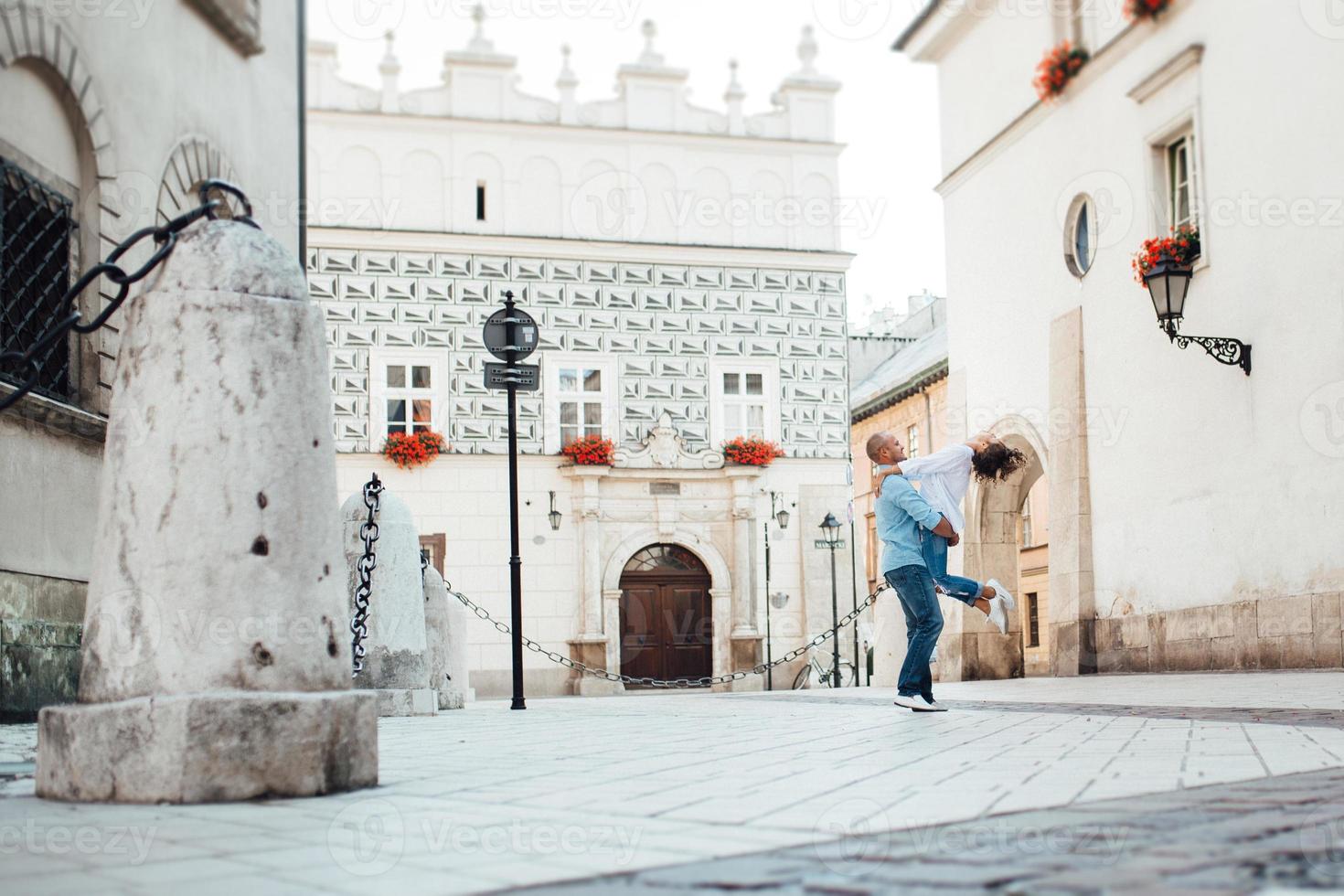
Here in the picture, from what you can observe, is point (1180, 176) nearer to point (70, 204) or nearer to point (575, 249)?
point (70, 204)

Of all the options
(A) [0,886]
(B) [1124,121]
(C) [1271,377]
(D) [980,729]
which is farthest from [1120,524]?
(A) [0,886]

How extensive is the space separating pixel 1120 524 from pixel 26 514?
12.5m

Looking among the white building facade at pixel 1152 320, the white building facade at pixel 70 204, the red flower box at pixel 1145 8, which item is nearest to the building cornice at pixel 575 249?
the white building facade at pixel 1152 320

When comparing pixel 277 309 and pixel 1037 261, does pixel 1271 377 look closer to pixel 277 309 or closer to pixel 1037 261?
pixel 1037 261

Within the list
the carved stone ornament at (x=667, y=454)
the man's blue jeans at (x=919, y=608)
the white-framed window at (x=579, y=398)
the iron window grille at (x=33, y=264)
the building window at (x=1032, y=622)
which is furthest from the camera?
the building window at (x=1032, y=622)

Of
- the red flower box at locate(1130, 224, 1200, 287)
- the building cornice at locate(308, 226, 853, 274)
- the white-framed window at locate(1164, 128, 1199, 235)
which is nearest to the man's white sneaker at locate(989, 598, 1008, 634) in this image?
the red flower box at locate(1130, 224, 1200, 287)

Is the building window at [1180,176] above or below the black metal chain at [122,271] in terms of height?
above

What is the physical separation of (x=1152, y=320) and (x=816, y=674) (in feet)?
44.8

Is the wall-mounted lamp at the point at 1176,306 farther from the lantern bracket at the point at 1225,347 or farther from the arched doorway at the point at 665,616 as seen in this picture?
the arched doorway at the point at 665,616

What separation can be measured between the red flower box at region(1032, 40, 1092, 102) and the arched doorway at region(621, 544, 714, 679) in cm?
1377

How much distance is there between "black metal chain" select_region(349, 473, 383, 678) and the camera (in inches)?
368

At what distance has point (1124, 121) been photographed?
17516 millimetres

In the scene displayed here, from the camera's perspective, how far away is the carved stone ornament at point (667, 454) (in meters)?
29.6

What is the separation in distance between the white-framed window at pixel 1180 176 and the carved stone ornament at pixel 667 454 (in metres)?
14.3
